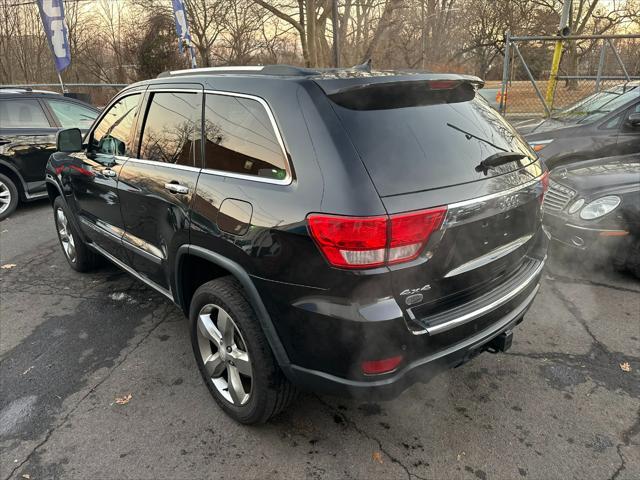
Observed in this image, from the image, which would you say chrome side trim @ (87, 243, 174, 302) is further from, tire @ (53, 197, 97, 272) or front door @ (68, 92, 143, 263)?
tire @ (53, 197, 97, 272)

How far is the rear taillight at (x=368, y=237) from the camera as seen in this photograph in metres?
1.83

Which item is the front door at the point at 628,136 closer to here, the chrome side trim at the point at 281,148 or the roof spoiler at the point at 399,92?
the roof spoiler at the point at 399,92

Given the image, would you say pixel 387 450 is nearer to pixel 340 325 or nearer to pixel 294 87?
pixel 340 325

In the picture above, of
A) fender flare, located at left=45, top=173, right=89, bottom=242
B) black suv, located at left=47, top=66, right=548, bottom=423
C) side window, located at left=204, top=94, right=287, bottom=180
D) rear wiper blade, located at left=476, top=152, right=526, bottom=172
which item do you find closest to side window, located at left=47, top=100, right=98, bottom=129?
fender flare, located at left=45, top=173, right=89, bottom=242

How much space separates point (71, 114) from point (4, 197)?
168cm

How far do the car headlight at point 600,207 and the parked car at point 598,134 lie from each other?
1.63 meters

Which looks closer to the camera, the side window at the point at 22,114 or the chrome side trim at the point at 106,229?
the chrome side trim at the point at 106,229

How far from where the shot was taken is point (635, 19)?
24406 millimetres

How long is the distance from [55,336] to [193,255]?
70.6 inches

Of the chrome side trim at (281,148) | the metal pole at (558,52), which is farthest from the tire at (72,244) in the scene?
the metal pole at (558,52)

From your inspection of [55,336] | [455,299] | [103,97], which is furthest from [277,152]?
[103,97]

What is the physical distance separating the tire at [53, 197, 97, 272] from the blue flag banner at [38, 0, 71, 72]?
10.6 meters

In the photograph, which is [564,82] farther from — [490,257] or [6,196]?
[6,196]

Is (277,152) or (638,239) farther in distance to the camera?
(638,239)
